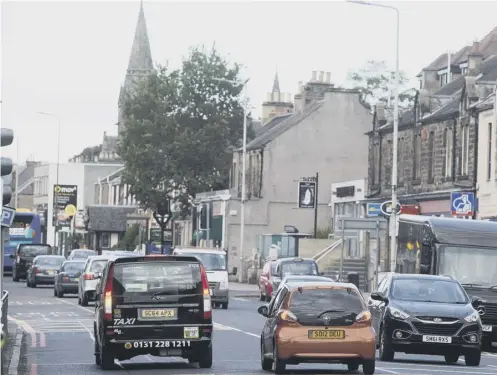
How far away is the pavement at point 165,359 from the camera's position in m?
23.0

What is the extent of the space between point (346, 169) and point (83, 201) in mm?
80003

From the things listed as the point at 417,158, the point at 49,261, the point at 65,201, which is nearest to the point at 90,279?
the point at 49,261

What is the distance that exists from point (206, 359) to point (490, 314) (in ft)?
32.9

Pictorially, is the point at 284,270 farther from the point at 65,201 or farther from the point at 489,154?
the point at 65,201

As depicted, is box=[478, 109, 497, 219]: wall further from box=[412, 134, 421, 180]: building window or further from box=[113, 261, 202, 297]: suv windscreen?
box=[113, 261, 202, 297]: suv windscreen

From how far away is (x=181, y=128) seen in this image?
97.5m

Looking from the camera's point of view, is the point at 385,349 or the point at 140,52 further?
the point at 140,52

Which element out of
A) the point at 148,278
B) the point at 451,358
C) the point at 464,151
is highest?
the point at 464,151

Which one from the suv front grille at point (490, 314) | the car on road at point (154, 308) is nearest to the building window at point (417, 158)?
the suv front grille at point (490, 314)

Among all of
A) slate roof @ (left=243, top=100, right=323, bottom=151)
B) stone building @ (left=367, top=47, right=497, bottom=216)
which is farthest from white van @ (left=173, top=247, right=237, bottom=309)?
slate roof @ (left=243, top=100, right=323, bottom=151)

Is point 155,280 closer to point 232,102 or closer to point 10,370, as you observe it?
point 10,370

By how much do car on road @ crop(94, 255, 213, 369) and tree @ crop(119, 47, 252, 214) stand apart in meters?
72.2

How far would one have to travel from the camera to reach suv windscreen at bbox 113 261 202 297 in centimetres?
2294

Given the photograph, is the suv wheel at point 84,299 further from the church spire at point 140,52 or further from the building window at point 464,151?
the church spire at point 140,52
